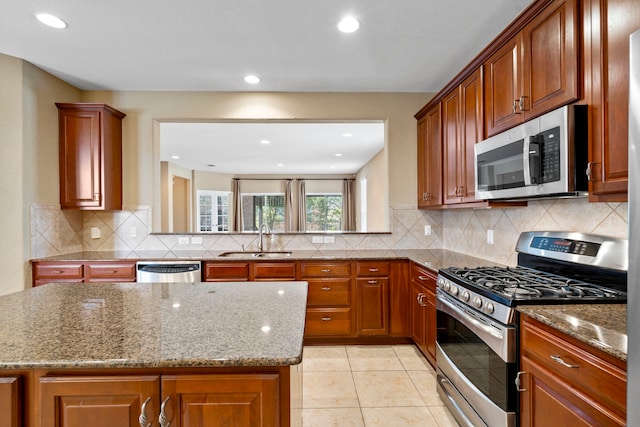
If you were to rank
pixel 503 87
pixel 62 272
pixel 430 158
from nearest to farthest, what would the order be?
1. pixel 503 87
2. pixel 62 272
3. pixel 430 158

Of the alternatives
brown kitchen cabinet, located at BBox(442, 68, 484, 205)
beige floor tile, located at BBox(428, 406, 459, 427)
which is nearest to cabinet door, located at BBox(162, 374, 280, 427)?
beige floor tile, located at BBox(428, 406, 459, 427)

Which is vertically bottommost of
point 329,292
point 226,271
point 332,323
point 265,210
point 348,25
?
point 332,323

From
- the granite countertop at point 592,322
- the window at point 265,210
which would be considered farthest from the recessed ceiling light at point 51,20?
the window at point 265,210

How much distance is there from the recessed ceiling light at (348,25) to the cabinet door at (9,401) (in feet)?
8.25

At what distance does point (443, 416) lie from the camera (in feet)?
7.00

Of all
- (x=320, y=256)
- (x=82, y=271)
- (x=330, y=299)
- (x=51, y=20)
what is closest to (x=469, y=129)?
(x=320, y=256)

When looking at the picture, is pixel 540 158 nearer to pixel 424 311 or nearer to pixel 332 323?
pixel 424 311

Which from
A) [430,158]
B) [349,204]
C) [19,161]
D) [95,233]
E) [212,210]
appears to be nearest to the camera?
[19,161]

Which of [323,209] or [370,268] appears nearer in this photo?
[370,268]

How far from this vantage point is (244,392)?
979 millimetres

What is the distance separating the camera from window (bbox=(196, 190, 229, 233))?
356 inches

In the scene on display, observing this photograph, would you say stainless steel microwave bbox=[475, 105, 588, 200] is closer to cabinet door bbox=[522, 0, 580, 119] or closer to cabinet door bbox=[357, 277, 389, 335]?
cabinet door bbox=[522, 0, 580, 119]

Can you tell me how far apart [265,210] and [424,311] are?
7747 millimetres

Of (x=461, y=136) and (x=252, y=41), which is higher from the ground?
(x=252, y=41)
